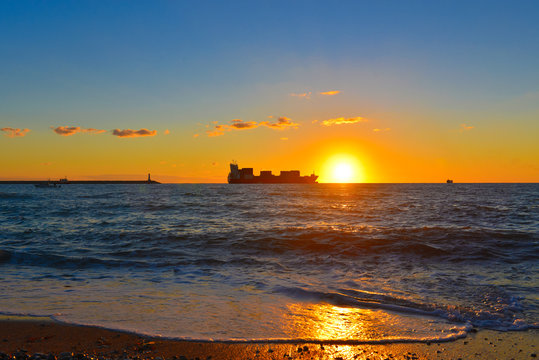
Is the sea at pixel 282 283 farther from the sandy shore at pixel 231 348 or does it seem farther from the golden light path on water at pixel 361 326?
the sandy shore at pixel 231 348

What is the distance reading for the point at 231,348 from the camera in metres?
5.20

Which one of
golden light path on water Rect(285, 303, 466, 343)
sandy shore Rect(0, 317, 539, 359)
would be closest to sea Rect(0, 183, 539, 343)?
golden light path on water Rect(285, 303, 466, 343)

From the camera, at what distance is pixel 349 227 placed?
21.3m

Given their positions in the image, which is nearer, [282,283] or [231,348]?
[231,348]

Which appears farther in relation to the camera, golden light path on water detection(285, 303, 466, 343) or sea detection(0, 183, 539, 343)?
sea detection(0, 183, 539, 343)

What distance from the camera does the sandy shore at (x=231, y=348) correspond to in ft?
16.2

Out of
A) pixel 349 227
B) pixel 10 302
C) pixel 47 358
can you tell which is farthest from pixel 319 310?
pixel 349 227

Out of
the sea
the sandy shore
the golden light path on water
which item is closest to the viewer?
the sandy shore

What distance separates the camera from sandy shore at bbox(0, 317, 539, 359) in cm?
494

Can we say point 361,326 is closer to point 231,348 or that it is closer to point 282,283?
point 231,348

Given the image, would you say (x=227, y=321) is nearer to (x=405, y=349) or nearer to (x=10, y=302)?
(x=405, y=349)

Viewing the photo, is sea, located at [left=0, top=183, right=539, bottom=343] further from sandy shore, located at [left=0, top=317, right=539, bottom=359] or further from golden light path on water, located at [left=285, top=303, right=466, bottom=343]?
sandy shore, located at [left=0, top=317, right=539, bottom=359]

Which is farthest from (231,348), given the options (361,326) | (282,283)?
(282,283)

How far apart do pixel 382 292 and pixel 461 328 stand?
98.0 inches
